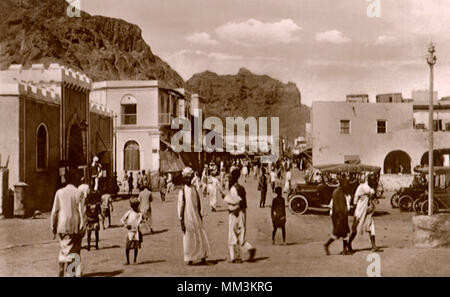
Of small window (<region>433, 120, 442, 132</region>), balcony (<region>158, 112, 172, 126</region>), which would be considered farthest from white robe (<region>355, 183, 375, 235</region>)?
balcony (<region>158, 112, 172, 126</region>)

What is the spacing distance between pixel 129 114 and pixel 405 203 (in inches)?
772

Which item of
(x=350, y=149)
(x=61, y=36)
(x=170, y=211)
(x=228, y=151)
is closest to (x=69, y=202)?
(x=170, y=211)

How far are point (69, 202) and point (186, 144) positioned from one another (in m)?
26.0

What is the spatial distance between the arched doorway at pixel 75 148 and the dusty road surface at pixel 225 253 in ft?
19.1

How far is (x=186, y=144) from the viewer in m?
33.5

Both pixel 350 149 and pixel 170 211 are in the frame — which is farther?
pixel 350 149

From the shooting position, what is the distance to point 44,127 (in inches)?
768

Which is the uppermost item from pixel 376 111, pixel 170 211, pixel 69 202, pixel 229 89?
pixel 229 89

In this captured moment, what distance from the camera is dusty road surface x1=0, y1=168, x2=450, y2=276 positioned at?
818 centimetres

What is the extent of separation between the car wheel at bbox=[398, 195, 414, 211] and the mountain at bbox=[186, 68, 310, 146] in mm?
93616

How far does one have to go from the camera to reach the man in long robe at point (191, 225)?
8703mm

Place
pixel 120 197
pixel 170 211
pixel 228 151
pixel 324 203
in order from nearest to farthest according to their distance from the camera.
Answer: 1. pixel 324 203
2. pixel 170 211
3. pixel 120 197
4. pixel 228 151

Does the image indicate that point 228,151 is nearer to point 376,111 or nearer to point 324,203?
point 376,111
